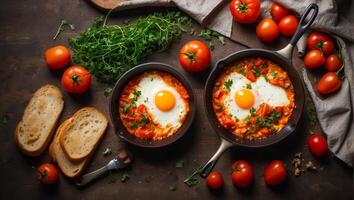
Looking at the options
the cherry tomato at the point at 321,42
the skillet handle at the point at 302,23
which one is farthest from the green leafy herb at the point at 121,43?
the cherry tomato at the point at 321,42

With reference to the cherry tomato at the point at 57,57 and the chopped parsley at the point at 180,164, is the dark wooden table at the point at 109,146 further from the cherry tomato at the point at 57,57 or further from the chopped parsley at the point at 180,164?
the cherry tomato at the point at 57,57

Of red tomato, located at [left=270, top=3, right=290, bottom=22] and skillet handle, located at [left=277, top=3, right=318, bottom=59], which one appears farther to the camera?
red tomato, located at [left=270, top=3, right=290, bottom=22]

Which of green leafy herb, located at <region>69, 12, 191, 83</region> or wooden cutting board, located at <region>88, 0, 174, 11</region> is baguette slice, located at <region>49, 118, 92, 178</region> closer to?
green leafy herb, located at <region>69, 12, 191, 83</region>

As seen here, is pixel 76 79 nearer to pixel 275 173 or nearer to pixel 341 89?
pixel 275 173

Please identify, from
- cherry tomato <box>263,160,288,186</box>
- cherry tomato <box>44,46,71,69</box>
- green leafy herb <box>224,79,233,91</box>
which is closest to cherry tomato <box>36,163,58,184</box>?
cherry tomato <box>44,46,71,69</box>

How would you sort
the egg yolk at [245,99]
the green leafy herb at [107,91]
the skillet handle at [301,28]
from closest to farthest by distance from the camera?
the skillet handle at [301,28], the egg yolk at [245,99], the green leafy herb at [107,91]
